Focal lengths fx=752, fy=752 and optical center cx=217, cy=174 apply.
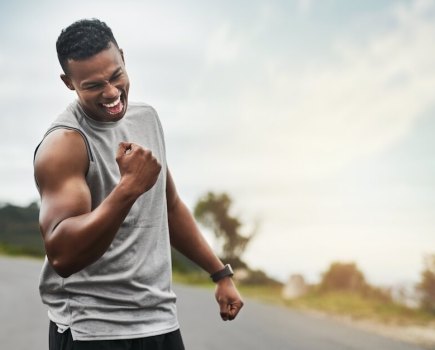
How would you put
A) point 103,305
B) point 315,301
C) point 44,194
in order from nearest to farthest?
point 44,194, point 103,305, point 315,301

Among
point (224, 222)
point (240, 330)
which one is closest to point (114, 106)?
point (240, 330)

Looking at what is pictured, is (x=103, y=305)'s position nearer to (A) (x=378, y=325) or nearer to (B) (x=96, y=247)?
(B) (x=96, y=247)

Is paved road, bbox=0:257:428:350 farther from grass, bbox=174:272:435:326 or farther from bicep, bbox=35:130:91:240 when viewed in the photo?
bicep, bbox=35:130:91:240

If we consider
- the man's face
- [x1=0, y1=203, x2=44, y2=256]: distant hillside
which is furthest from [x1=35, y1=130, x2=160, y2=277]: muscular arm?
[x1=0, y1=203, x2=44, y2=256]: distant hillside

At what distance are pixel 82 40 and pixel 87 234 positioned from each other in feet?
2.34

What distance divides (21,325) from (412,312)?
4847 millimetres

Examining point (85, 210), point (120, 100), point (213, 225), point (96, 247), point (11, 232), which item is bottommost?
point (96, 247)

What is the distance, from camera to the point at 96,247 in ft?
7.21

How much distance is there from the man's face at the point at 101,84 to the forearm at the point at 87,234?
43 centimetres

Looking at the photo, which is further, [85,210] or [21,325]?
[21,325]

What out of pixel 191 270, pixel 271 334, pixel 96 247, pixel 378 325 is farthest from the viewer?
pixel 191 270

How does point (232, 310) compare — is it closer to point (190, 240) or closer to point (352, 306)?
point (190, 240)

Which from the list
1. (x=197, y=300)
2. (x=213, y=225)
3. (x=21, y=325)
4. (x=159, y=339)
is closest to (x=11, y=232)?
(x=213, y=225)

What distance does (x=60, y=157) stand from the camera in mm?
2365
